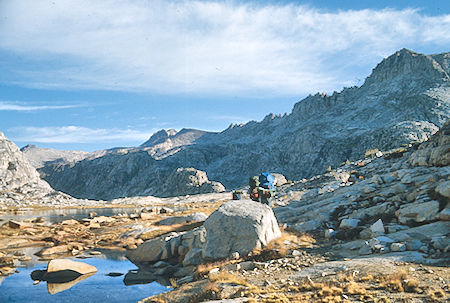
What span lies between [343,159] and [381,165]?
145 m

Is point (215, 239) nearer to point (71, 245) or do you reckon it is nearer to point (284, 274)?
point (284, 274)

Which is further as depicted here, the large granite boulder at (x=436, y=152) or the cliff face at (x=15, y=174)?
the cliff face at (x=15, y=174)

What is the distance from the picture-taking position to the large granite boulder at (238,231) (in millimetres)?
16438

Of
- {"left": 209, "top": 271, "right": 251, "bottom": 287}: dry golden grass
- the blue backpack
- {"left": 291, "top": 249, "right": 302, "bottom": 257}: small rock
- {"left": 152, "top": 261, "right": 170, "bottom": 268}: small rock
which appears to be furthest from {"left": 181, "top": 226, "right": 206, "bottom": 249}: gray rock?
the blue backpack

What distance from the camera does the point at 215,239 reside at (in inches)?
675

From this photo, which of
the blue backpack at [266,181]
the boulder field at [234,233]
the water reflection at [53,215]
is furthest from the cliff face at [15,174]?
the boulder field at [234,233]

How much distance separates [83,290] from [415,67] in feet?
711

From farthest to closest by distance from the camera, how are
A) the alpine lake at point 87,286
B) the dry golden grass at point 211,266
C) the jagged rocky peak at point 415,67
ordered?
the jagged rocky peak at point 415,67 < the dry golden grass at point 211,266 < the alpine lake at point 87,286

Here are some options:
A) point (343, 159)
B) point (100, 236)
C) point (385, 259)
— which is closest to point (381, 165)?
point (385, 259)

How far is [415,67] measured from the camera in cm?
18112

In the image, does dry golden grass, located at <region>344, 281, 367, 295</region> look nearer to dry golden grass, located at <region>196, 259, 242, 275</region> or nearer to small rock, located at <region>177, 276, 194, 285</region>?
dry golden grass, located at <region>196, 259, 242, 275</region>

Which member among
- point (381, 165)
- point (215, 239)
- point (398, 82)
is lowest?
point (215, 239)

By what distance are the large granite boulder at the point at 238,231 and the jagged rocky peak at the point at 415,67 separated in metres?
200

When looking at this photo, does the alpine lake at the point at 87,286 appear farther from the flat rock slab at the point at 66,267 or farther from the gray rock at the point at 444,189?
the gray rock at the point at 444,189
